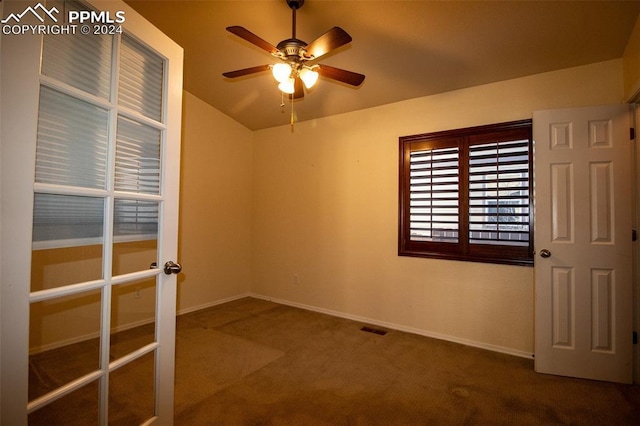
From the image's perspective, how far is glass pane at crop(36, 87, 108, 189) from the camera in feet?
3.58

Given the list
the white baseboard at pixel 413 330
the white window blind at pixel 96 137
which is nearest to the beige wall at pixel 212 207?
the white baseboard at pixel 413 330

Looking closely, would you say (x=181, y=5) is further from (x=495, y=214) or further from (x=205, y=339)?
(x=495, y=214)

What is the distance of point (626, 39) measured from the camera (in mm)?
2312

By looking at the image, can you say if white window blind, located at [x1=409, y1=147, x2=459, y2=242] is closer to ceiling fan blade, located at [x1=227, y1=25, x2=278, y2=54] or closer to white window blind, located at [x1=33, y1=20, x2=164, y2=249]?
ceiling fan blade, located at [x1=227, y1=25, x2=278, y2=54]

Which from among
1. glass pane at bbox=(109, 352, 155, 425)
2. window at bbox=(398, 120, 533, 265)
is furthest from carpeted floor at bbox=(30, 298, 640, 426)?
window at bbox=(398, 120, 533, 265)

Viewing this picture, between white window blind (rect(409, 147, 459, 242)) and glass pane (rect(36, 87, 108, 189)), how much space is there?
2.88m

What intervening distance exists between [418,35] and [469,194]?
5.08 feet

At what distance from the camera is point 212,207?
430 centimetres

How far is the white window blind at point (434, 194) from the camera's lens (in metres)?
3.18

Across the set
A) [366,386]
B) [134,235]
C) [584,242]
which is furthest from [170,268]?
[584,242]

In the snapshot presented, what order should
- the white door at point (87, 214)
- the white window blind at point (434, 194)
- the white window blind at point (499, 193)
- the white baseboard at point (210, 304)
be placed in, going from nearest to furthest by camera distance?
the white door at point (87, 214) → the white window blind at point (499, 193) → the white window blind at point (434, 194) → the white baseboard at point (210, 304)

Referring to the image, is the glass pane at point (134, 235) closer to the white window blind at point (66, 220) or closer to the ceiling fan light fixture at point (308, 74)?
the white window blind at point (66, 220)

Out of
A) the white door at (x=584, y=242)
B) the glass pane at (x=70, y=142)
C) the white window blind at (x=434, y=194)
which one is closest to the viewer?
the glass pane at (x=70, y=142)

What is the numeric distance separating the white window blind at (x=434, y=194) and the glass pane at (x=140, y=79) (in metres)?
2.64
